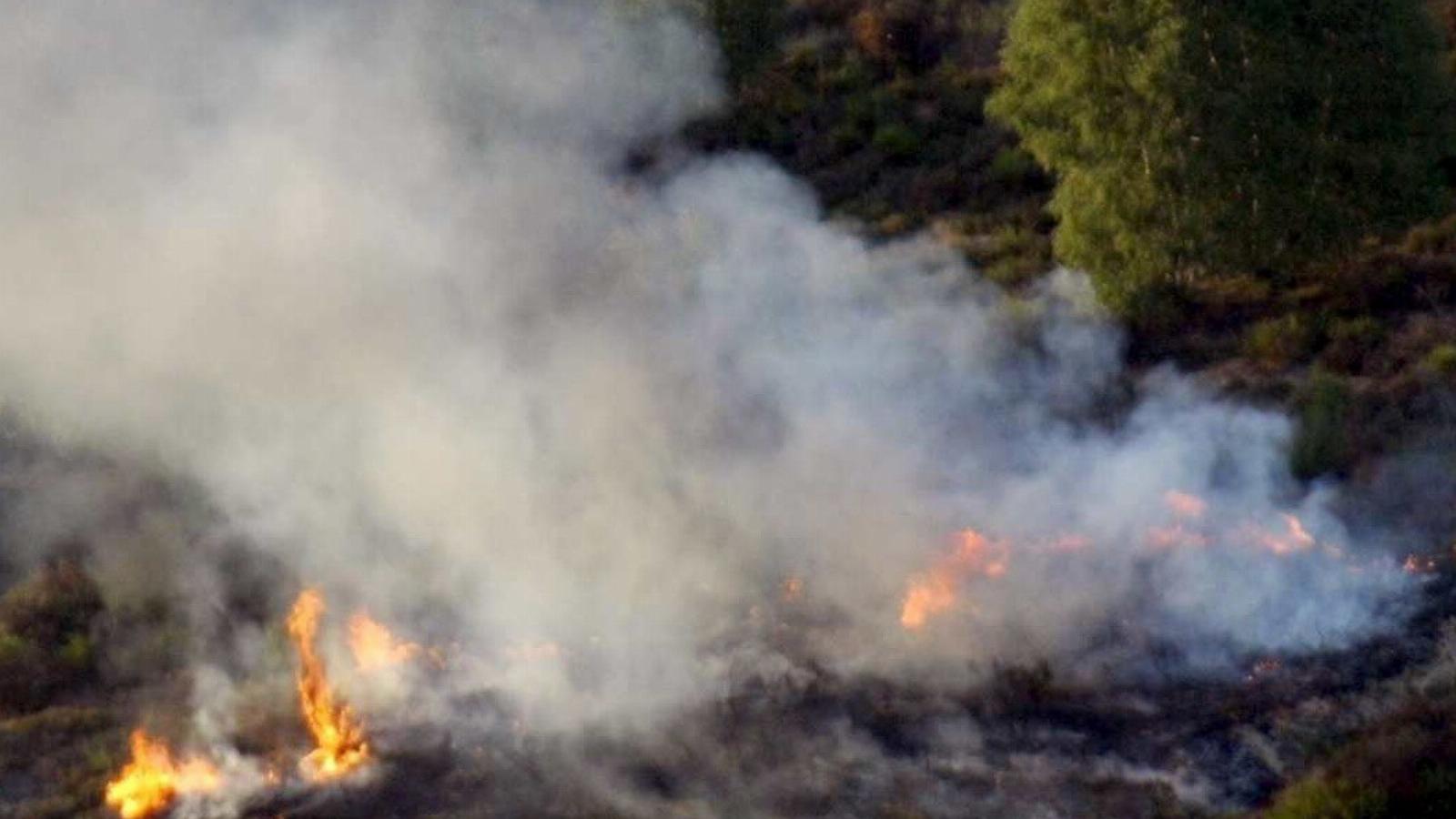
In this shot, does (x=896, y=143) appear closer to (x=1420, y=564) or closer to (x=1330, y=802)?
(x=1420, y=564)

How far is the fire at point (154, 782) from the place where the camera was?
11617 millimetres

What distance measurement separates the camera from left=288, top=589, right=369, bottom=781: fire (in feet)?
38.5

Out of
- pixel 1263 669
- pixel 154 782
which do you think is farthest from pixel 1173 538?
pixel 154 782

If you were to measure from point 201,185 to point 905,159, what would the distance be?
39.4 ft

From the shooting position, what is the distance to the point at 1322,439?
44.4 feet

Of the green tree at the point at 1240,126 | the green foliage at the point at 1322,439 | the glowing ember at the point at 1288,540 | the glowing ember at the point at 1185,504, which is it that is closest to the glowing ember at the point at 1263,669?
the glowing ember at the point at 1288,540

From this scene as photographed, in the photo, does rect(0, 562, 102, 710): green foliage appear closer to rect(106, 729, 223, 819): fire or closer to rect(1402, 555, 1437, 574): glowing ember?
rect(106, 729, 223, 819): fire

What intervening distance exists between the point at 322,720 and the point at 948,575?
4.59 meters

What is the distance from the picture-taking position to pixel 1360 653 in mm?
11156

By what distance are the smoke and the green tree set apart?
94.1 inches

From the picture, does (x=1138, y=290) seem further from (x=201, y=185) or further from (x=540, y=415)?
(x=201, y=185)

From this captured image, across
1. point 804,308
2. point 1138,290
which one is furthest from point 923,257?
point 804,308

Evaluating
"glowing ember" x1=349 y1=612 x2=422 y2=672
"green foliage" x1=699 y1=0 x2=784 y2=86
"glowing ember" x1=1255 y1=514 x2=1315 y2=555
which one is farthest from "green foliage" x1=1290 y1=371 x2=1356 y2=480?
"green foliage" x1=699 y1=0 x2=784 y2=86

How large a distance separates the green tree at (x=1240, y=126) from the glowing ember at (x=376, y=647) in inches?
332
